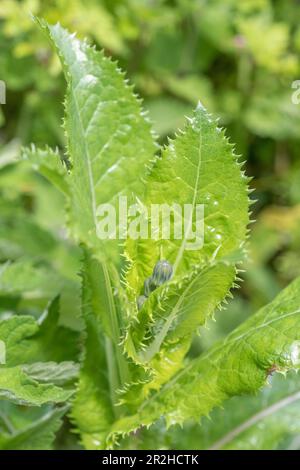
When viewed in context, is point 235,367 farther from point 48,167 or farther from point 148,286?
point 48,167

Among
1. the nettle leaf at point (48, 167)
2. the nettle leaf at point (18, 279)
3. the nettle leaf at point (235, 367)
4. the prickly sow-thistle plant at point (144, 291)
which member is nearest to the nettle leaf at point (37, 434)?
the prickly sow-thistle plant at point (144, 291)

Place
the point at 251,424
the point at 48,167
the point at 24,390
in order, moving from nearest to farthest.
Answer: the point at 48,167 < the point at 24,390 < the point at 251,424

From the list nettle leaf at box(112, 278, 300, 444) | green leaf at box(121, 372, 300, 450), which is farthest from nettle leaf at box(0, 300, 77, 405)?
green leaf at box(121, 372, 300, 450)

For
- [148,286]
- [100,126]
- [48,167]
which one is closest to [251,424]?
[148,286]

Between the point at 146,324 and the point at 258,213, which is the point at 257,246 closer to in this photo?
the point at 258,213

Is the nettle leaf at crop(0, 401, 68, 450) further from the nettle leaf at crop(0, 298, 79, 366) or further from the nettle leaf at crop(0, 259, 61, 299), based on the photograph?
the nettle leaf at crop(0, 259, 61, 299)

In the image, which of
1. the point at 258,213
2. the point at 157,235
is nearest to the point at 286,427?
the point at 157,235

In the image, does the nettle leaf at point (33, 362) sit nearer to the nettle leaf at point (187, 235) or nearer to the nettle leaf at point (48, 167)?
the nettle leaf at point (187, 235)
